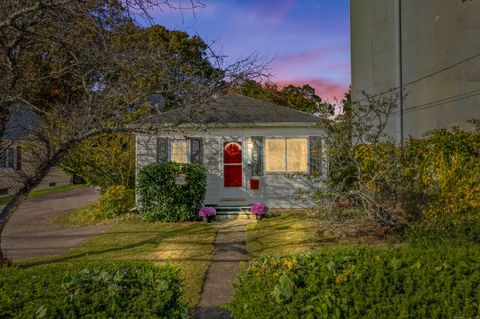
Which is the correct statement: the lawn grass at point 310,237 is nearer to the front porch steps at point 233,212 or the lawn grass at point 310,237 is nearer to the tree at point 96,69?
the front porch steps at point 233,212

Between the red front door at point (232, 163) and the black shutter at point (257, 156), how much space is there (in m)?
0.48

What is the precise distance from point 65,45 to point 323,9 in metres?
7.38

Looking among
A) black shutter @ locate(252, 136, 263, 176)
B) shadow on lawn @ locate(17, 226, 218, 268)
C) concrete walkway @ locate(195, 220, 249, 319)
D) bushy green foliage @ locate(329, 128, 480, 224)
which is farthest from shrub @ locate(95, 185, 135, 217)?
bushy green foliage @ locate(329, 128, 480, 224)

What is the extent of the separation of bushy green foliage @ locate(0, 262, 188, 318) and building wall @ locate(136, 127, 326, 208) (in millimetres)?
9735

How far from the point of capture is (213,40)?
5.42 metres

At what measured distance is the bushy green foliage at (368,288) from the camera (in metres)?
2.77

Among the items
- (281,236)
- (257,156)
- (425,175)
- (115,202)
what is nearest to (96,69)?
(281,236)

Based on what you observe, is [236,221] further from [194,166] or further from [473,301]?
[473,301]

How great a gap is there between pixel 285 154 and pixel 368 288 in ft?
34.7

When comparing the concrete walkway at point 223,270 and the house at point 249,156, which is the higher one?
the house at point 249,156

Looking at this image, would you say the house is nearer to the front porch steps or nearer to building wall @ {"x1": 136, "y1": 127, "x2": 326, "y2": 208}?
building wall @ {"x1": 136, "y1": 127, "x2": 326, "y2": 208}

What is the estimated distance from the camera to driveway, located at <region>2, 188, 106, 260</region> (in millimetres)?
8438

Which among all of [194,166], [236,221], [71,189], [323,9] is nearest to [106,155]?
[194,166]

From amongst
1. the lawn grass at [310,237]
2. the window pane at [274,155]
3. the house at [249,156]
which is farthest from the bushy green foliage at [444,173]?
the window pane at [274,155]
